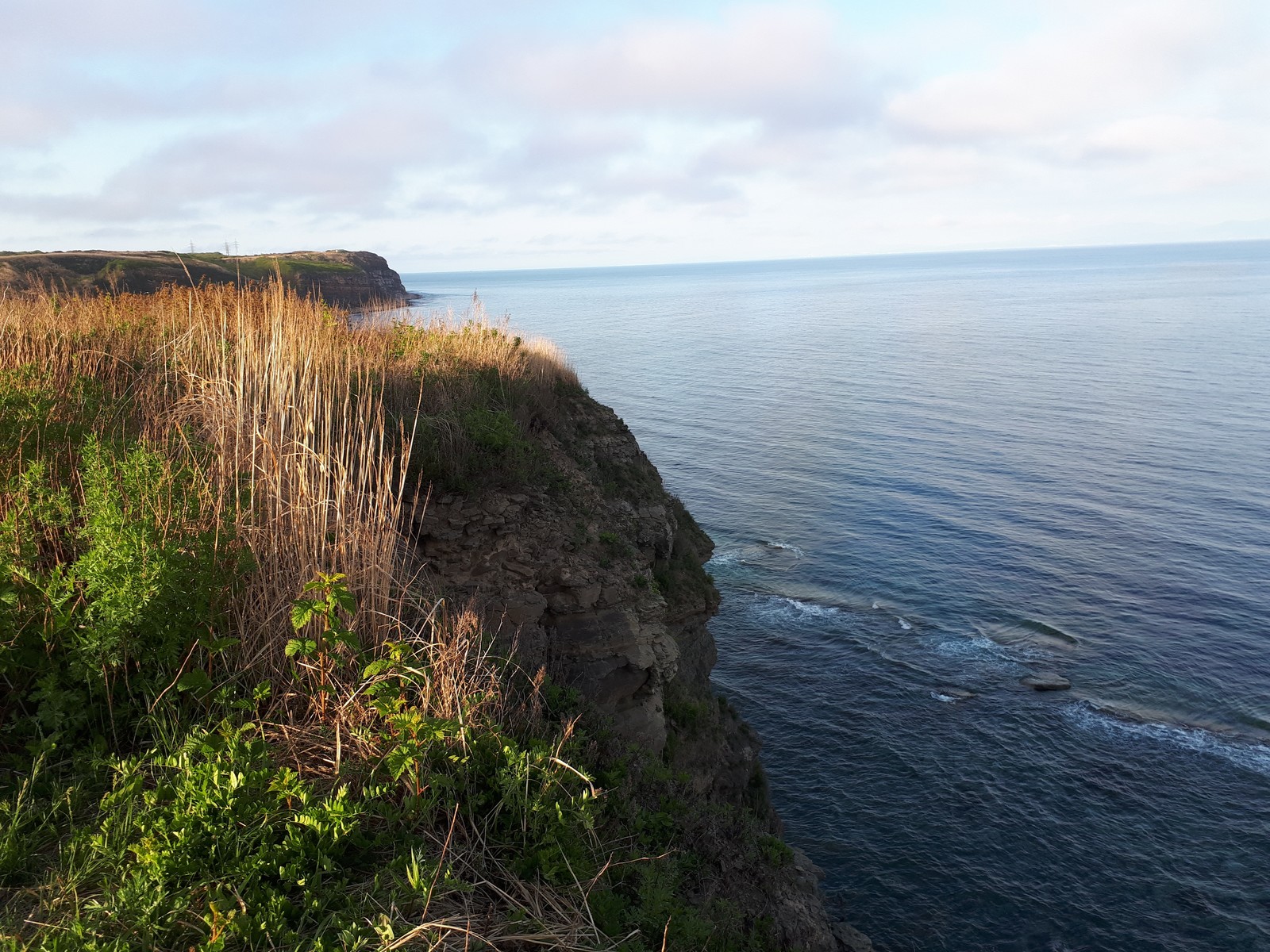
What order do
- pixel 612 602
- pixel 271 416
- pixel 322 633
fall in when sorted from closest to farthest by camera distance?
pixel 322 633 < pixel 271 416 < pixel 612 602

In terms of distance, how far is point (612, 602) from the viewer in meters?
12.6

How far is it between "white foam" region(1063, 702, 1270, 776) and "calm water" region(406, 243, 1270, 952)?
0.27 feet

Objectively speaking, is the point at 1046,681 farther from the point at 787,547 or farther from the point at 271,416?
the point at 271,416

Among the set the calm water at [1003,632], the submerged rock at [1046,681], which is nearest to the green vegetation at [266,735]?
the calm water at [1003,632]

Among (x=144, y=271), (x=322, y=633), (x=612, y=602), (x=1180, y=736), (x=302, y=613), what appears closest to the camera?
(x=302, y=613)

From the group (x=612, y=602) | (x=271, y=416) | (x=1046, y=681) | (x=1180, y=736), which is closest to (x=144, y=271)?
(x=612, y=602)

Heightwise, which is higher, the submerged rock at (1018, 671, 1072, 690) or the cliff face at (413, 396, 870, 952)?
the cliff face at (413, 396, 870, 952)

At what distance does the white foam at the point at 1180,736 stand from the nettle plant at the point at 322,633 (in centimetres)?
2280

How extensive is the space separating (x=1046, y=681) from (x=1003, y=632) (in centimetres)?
304

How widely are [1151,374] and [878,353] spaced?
22257 millimetres

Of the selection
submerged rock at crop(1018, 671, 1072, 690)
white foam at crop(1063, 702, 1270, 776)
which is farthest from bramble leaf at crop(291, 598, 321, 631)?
submerged rock at crop(1018, 671, 1072, 690)

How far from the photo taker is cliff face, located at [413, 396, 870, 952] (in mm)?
10555

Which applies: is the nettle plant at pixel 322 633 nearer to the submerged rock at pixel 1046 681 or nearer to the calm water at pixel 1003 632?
the calm water at pixel 1003 632

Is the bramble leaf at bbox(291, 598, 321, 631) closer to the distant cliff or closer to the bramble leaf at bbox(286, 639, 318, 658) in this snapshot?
the bramble leaf at bbox(286, 639, 318, 658)
